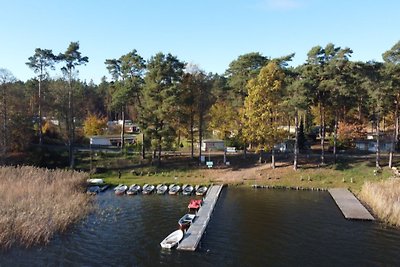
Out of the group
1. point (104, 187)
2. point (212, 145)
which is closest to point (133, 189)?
point (104, 187)

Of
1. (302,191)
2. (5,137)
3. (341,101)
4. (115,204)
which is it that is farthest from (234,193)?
(5,137)

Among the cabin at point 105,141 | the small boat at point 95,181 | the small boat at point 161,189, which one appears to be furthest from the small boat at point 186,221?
the cabin at point 105,141

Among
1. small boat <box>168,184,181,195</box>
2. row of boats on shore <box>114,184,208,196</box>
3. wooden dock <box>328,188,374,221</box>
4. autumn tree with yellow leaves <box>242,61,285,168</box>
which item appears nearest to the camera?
wooden dock <box>328,188,374,221</box>

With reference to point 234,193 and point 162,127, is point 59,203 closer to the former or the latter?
point 234,193

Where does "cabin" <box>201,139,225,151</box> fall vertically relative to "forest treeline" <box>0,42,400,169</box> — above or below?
below

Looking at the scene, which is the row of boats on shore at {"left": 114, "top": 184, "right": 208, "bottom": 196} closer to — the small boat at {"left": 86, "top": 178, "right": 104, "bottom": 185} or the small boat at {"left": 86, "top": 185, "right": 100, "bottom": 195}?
the small boat at {"left": 86, "top": 185, "right": 100, "bottom": 195}

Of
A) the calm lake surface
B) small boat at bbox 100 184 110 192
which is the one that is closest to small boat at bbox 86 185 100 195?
small boat at bbox 100 184 110 192
